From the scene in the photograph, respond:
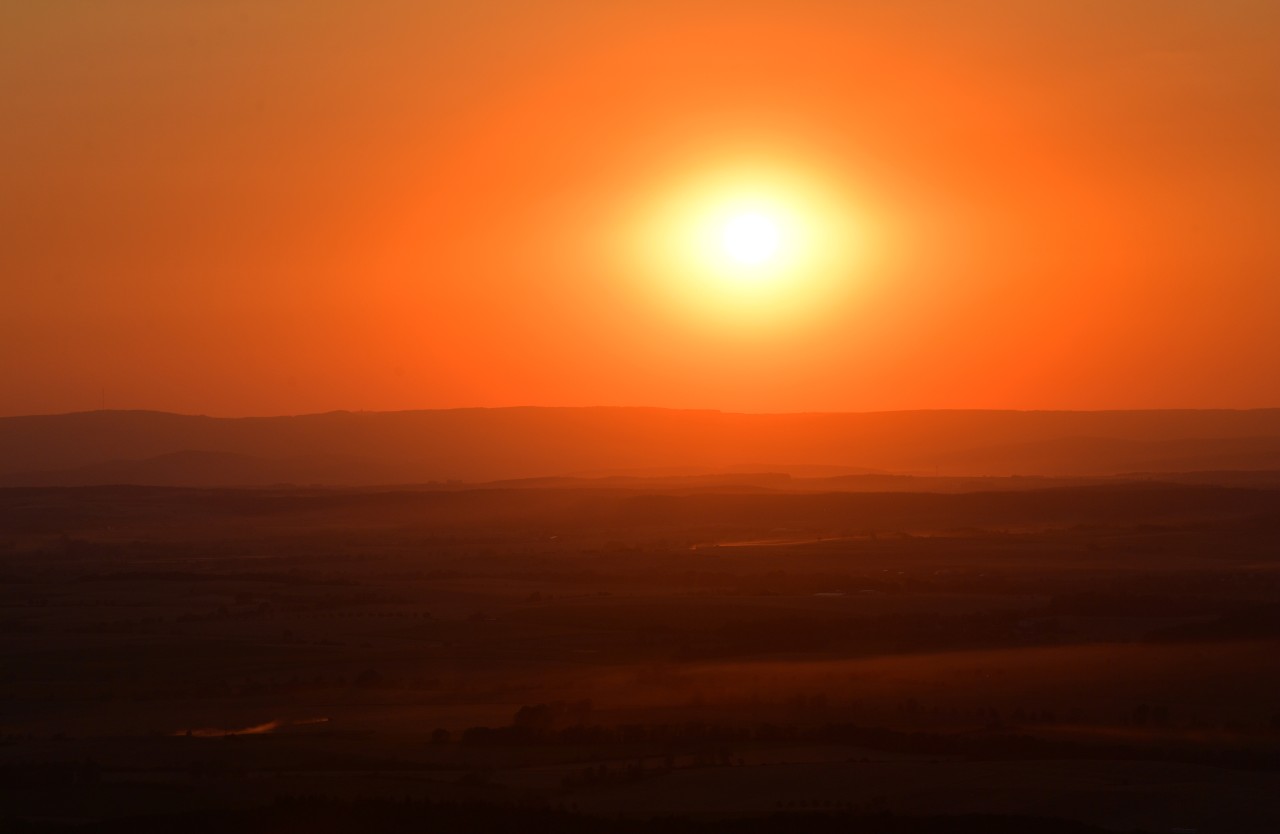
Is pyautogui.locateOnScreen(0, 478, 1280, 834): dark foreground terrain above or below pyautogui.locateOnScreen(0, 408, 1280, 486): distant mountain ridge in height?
below

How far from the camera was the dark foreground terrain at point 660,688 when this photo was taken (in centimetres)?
1661

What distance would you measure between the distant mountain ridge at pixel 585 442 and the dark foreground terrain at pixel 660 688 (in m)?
86.7

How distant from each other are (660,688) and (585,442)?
148171 millimetres

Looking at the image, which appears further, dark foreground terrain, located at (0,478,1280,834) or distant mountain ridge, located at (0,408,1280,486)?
distant mountain ridge, located at (0,408,1280,486)

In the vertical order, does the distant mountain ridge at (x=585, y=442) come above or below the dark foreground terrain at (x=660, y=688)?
above

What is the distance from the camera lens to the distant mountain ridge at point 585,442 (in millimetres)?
139250

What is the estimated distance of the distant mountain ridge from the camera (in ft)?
457

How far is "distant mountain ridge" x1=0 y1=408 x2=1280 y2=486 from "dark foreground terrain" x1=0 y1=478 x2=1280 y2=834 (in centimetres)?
8672

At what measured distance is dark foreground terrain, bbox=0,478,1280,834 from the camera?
54.5 feet

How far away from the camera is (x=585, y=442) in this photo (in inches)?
6786

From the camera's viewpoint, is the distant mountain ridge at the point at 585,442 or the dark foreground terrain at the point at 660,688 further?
the distant mountain ridge at the point at 585,442

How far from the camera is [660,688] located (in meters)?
24.4

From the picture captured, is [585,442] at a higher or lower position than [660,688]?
higher

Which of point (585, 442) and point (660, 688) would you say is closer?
point (660, 688)
